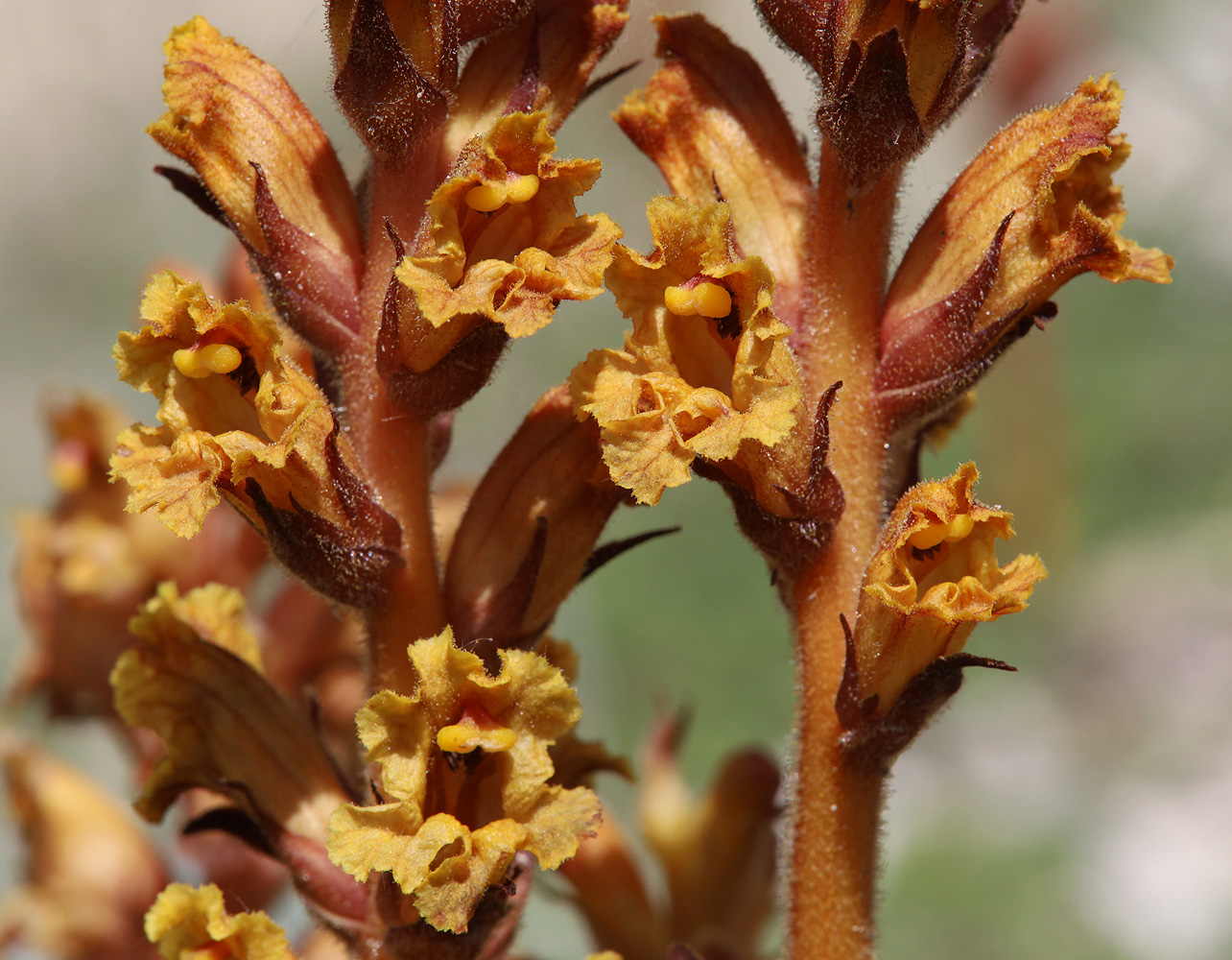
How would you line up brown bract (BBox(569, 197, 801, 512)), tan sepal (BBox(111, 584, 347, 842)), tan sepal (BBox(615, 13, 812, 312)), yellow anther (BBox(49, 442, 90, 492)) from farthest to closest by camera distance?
yellow anther (BBox(49, 442, 90, 492)) → tan sepal (BBox(111, 584, 347, 842)) → tan sepal (BBox(615, 13, 812, 312)) → brown bract (BBox(569, 197, 801, 512))

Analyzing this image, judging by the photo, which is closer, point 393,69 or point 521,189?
point 521,189

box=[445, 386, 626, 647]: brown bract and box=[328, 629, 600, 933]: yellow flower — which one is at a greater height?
box=[445, 386, 626, 647]: brown bract

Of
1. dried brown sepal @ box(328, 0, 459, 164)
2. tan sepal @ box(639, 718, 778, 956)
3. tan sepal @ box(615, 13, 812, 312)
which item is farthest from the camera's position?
tan sepal @ box(639, 718, 778, 956)

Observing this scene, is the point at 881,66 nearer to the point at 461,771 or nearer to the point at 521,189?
the point at 521,189

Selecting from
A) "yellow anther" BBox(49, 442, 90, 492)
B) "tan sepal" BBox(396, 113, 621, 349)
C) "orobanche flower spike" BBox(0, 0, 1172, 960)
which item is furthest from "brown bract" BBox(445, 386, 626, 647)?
"yellow anther" BBox(49, 442, 90, 492)

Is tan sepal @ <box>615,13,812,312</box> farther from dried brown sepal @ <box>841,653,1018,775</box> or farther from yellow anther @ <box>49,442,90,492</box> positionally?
yellow anther @ <box>49,442,90,492</box>

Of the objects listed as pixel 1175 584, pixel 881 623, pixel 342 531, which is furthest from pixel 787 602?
pixel 1175 584

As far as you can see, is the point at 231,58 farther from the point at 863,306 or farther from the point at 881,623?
the point at 881,623

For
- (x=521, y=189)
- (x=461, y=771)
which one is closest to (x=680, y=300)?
(x=521, y=189)
